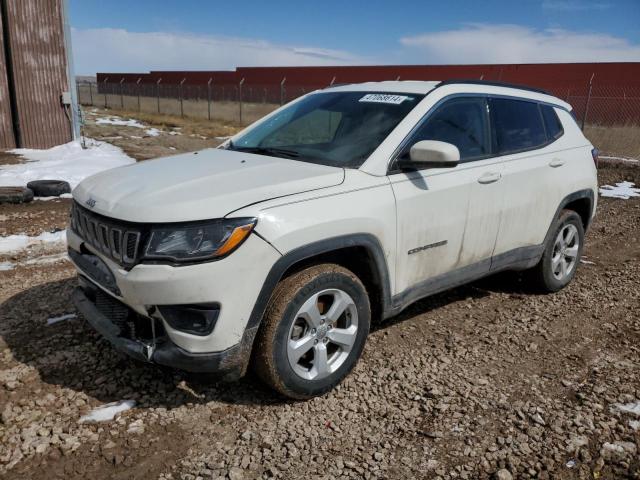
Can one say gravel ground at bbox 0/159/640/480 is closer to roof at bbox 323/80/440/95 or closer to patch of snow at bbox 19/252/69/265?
patch of snow at bbox 19/252/69/265

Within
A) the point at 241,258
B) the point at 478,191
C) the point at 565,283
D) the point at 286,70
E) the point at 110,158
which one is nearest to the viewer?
the point at 241,258

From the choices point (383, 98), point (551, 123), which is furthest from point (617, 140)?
point (383, 98)

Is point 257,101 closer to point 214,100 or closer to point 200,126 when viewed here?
point 214,100

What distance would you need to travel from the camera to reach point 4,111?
11484mm

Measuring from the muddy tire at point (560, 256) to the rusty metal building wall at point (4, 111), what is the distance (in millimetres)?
11534

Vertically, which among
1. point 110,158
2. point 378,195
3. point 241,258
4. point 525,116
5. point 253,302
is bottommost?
point 110,158

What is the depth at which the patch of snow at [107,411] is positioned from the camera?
9.53 feet

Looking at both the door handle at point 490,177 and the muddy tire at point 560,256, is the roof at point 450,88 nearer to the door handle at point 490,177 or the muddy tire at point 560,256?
the door handle at point 490,177

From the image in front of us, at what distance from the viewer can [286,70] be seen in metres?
39.3

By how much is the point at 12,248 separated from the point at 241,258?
4.29m

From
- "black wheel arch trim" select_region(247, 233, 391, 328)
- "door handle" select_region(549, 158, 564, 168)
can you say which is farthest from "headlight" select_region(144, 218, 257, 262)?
"door handle" select_region(549, 158, 564, 168)

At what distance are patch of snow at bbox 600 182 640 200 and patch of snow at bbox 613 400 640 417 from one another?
7780mm

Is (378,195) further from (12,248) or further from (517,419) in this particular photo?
(12,248)

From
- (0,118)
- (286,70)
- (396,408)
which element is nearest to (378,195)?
(396,408)
